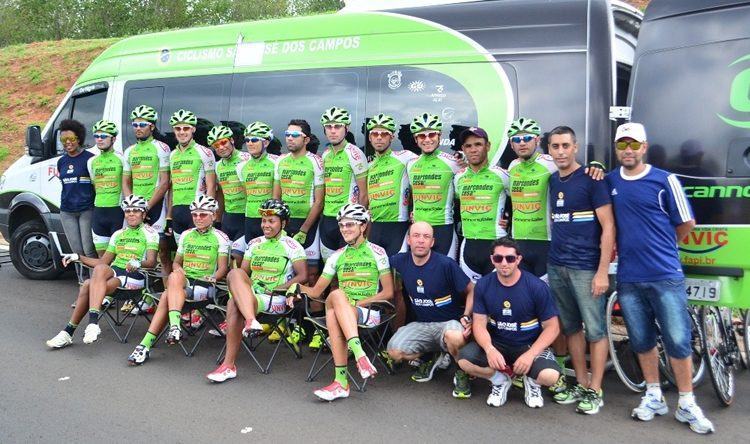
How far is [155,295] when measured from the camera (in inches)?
251

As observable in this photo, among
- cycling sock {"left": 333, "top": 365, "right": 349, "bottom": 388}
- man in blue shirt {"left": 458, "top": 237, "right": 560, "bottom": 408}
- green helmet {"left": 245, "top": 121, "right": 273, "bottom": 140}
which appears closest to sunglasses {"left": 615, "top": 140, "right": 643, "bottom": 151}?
man in blue shirt {"left": 458, "top": 237, "right": 560, "bottom": 408}

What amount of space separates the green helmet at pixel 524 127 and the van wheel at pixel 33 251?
640 centimetres

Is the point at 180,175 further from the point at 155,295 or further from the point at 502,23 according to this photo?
the point at 502,23

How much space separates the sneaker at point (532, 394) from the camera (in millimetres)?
4684

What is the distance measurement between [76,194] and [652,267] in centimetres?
598

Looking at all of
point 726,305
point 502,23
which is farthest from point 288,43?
point 726,305

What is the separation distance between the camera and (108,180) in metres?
7.47

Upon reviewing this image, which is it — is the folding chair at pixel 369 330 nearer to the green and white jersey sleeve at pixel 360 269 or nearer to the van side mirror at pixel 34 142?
the green and white jersey sleeve at pixel 360 269

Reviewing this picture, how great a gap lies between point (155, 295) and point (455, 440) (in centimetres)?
336

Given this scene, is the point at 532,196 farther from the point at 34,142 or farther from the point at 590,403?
the point at 34,142

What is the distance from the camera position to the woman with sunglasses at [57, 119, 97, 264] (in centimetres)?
762

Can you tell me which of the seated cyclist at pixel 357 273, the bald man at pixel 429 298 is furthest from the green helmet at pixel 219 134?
the bald man at pixel 429 298

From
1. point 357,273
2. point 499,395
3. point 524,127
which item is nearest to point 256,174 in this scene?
point 357,273

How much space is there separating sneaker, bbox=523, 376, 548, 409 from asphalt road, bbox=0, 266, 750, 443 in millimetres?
64
